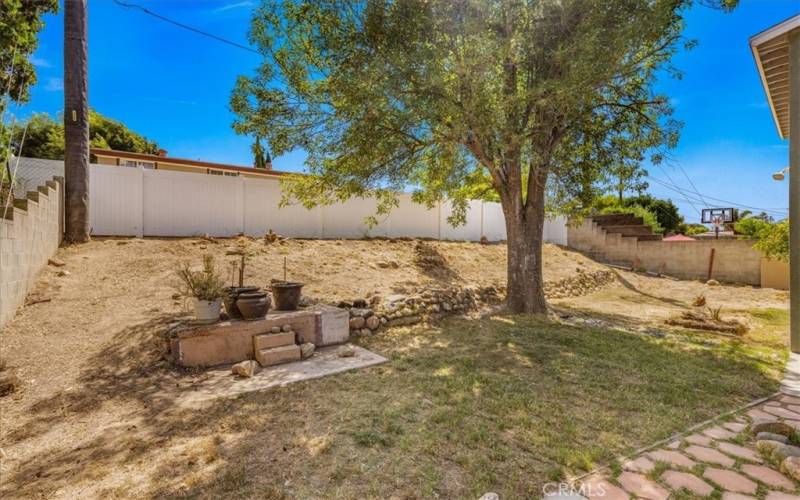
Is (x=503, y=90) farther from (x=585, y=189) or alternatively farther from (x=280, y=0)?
(x=280, y=0)

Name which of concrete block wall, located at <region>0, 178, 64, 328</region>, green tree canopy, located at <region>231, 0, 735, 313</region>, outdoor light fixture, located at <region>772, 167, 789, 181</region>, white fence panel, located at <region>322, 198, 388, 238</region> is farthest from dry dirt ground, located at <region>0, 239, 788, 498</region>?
outdoor light fixture, located at <region>772, 167, 789, 181</region>

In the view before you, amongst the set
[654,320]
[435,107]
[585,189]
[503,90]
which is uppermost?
[503,90]

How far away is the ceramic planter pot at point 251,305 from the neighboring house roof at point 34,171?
263 inches

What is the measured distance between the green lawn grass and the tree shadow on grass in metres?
0.01

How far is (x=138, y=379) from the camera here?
384 centimetres

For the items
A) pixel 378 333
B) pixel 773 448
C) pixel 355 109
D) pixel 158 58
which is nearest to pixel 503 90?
pixel 355 109

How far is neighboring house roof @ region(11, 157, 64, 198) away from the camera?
7695 millimetres

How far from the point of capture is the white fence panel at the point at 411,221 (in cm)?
1173

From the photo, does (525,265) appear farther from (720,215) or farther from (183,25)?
(720,215)

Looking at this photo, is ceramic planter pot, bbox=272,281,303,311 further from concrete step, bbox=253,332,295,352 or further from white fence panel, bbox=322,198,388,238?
white fence panel, bbox=322,198,388,238

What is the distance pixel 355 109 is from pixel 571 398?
4.87 metres

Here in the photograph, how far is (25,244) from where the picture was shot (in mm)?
5121

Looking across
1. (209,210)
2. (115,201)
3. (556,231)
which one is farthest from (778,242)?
(115,201)

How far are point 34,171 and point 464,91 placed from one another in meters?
9.23
